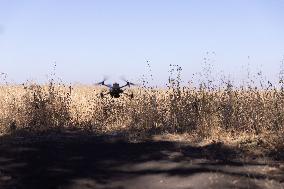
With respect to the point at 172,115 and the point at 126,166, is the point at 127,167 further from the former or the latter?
the point at 172,115

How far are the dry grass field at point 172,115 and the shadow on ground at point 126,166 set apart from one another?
842 mm

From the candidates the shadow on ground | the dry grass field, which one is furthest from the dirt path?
the dry grass field

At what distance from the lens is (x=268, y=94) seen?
1112cm

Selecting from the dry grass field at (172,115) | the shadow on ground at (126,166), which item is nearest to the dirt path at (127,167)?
the shadow on ground at (126,166)

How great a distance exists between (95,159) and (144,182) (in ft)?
5.57

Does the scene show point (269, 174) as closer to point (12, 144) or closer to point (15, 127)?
point (12, 144)

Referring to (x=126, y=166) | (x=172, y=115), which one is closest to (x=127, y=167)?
(x=126, y=166)

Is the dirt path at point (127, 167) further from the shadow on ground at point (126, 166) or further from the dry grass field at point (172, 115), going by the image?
the dry grass field at point (172, 115)

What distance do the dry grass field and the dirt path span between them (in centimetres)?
87

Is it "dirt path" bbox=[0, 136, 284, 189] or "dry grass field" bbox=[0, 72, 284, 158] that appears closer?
"dirt path" bbox=[0, 136, 284, 189]

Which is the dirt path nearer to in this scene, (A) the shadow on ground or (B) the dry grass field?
(A) the shadow on ground

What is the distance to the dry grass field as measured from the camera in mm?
9930

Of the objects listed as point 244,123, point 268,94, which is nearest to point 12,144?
point 244,123

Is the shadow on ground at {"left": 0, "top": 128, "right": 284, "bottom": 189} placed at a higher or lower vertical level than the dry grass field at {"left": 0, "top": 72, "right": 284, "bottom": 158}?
lower
